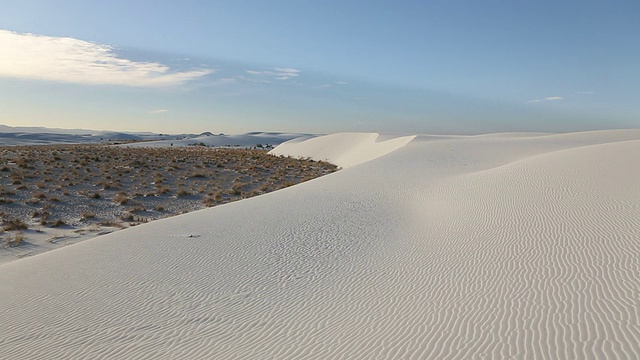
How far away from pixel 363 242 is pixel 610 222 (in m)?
4.63

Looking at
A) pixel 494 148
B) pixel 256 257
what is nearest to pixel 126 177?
pixel 256 257

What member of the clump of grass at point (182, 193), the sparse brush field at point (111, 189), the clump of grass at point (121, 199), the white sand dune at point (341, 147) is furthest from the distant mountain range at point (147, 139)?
the clump of grass at point (121, 199)

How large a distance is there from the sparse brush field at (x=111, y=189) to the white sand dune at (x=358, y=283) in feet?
10.5

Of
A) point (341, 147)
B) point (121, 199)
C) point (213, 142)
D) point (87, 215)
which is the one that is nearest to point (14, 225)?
point (87, 215)

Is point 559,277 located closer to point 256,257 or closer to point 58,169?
point 256,257

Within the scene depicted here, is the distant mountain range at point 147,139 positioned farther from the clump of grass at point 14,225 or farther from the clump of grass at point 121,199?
the clump of grass at point 14,225

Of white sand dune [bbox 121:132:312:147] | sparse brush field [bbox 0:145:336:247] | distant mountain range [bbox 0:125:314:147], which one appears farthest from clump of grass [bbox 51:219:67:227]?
distant mountain range [bbox 0:125:314:147]

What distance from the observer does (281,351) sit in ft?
15.0

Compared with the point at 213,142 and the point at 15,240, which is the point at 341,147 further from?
the point at 213,142

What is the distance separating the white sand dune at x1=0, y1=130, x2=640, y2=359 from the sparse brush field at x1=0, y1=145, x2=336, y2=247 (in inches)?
126

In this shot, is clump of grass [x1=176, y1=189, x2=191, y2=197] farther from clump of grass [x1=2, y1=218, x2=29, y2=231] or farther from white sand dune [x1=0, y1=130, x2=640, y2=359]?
clump of grass [x1=2, y1=218, x2=29, y2=231]

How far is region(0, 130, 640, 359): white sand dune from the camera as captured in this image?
15.1 feet

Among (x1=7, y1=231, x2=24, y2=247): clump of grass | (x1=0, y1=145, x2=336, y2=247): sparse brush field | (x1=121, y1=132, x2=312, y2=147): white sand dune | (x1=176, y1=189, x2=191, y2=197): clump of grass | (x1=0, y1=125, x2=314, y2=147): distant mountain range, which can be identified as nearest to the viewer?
(x1=7, y1=231, x2=24, y2=247): clump of grass

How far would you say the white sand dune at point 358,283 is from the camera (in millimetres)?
4602
